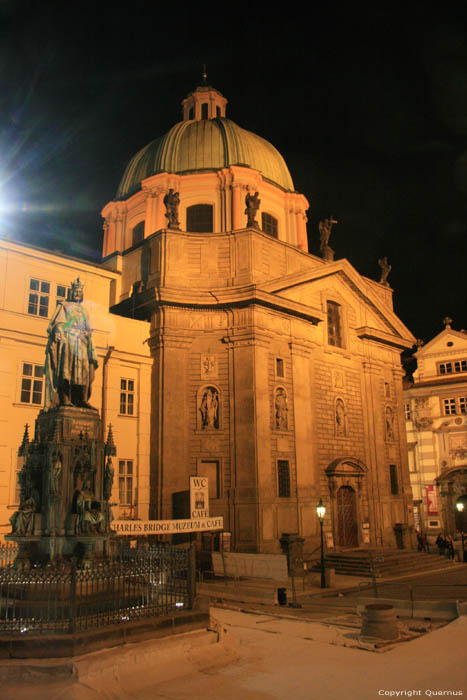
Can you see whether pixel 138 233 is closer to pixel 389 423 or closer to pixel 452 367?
pixel 389 423

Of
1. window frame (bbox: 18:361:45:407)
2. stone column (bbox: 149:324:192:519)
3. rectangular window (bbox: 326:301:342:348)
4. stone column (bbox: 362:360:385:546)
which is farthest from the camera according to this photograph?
rectangular window (bbox: 326:301:342:348)

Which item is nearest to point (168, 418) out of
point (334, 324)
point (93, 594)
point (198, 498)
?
point (198, 498)

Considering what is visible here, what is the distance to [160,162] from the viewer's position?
39.1 metres

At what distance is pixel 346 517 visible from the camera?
34.6m

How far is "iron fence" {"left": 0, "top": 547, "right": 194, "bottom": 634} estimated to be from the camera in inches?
398

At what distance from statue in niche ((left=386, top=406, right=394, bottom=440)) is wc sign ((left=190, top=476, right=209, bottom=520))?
1733 cm

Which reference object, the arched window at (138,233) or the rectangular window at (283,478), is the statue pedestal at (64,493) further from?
the arched window at (138,233)

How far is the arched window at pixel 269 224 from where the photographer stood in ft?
127

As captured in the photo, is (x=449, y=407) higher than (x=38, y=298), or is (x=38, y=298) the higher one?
(x=38, y=298)

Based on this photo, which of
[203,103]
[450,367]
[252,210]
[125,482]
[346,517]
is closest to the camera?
[125,482]

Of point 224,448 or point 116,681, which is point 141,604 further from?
point 224,448

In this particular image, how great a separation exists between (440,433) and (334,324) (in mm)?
19444

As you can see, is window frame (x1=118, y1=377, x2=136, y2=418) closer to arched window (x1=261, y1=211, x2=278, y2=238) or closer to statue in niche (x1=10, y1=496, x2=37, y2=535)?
arched window (x1=261, y1=211, x2=278, y2=238)

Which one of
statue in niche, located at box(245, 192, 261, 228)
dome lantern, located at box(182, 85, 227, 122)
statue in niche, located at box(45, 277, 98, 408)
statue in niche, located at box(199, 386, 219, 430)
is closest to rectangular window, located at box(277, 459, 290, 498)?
statue in niche, located at box(199, 386, 219, 430)
